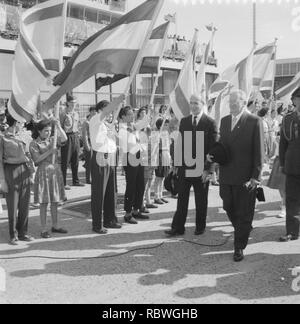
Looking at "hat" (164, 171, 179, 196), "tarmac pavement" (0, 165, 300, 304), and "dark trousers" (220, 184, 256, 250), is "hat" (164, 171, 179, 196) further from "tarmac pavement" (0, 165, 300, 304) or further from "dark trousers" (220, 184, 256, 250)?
"dark trousers" (220, 184, 256, 250)

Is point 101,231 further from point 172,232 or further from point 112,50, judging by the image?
point 112,50

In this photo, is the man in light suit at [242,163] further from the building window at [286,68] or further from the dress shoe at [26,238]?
the building window at [286,68]

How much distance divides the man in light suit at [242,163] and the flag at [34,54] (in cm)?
251

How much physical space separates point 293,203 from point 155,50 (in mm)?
4329

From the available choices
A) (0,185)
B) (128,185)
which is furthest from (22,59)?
(128,185)

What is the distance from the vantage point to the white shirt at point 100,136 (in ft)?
19.7

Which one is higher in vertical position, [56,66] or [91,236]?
[56,66]

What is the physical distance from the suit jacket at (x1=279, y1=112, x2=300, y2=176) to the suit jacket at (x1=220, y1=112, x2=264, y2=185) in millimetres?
753

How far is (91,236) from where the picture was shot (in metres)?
6.13

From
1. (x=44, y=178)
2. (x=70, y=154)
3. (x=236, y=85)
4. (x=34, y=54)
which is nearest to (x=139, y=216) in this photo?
(x=44, y=178)

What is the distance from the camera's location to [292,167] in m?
5.60

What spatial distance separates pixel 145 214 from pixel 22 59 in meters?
3.15

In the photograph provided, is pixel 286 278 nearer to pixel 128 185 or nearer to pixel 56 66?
pixel 128 185
